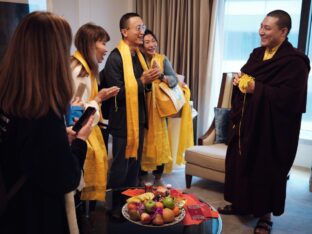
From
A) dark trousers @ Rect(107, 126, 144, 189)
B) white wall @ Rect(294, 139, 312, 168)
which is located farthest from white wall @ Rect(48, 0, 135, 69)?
white wall @ Rect(294, 139, 312, 168)

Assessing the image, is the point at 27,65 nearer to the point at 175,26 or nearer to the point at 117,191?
the point at 117,191

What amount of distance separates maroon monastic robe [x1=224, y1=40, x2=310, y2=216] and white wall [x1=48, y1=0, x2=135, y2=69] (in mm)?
1954

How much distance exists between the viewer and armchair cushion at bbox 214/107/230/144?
2.99 metres

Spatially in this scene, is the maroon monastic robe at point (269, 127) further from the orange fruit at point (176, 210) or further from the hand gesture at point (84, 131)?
the hand gesture at point (84, 131)

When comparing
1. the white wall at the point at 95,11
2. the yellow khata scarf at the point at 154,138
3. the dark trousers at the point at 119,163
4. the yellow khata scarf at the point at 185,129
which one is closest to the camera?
the dark trousers at the point at 119,163

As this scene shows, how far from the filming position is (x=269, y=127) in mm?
2045

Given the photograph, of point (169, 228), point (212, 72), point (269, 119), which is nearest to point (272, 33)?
point (269, 119)

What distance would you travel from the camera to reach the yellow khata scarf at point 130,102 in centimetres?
224

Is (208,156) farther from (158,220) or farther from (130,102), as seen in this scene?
(158,220)

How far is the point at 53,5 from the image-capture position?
10.0ft

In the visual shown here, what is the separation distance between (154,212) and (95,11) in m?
2.70

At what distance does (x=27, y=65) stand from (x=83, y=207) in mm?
1353

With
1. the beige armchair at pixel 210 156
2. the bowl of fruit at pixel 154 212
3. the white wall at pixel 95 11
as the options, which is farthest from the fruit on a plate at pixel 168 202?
the white wall at pixel 95 11

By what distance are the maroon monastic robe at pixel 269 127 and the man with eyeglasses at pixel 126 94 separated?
69 centimetres
